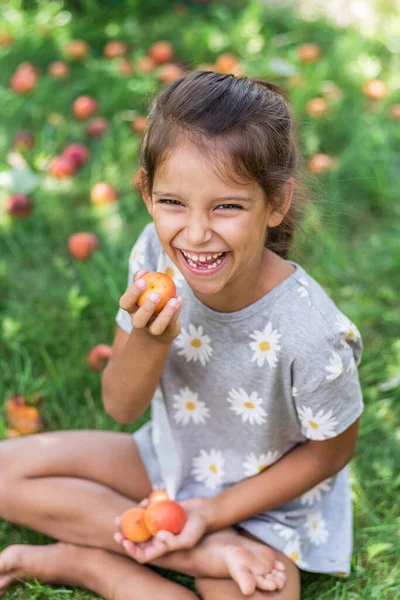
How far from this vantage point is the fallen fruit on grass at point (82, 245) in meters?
2.71

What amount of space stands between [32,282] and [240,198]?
1416mm

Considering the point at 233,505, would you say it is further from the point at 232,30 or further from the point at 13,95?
the point at 232,30

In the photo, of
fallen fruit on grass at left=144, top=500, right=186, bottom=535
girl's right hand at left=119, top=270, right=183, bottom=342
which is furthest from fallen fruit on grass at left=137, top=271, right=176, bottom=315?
fallen fruit on grass at left=144, top=500, right=186, bottom=535

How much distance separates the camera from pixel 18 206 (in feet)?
9.41

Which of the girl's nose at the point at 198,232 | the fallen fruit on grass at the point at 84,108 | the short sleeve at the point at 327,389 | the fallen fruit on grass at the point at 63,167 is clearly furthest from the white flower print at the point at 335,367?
the fallen fruit on grass at the point at 84,108

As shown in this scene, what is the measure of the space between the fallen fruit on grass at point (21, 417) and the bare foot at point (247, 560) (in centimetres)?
65

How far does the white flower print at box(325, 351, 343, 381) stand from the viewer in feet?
5.18

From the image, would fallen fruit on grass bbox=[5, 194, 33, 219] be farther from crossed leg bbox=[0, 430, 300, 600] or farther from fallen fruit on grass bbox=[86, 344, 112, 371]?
crossed leg bbox=[0, 430, 300, 600]

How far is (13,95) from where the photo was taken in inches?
138

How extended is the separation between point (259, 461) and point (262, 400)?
0.55 ft

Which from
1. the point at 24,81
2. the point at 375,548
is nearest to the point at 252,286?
the point at 375,548

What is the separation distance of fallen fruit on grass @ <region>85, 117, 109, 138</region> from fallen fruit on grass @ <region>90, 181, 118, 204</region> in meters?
0.39

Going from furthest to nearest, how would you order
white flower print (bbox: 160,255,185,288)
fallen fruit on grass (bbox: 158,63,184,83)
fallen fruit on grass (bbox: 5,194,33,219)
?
fallen fruit on grass (bbox: 158,63,184,83)
fallen fruit on grass (bbox: 5,194,33,219)
white flower print (bbox: 160,255,185,288)

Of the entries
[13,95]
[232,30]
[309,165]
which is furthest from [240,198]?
[232,30]
